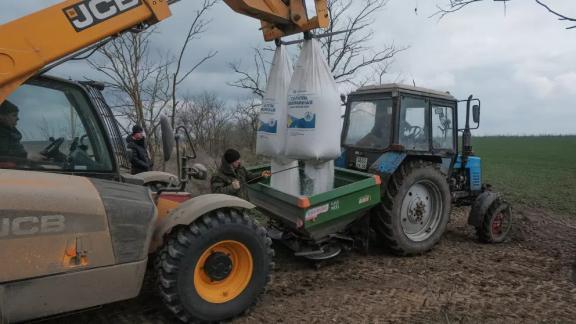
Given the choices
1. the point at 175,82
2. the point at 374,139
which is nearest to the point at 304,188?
the point at 374,139

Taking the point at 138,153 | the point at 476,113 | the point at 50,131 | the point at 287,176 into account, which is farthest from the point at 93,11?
the point at 476,113

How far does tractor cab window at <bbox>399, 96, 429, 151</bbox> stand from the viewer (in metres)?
5.66

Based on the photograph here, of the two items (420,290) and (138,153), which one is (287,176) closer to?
(420,290)

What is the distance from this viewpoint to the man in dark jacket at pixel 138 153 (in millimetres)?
5766

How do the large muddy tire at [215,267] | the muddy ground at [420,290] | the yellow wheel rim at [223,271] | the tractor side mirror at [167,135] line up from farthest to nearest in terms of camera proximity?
the muddy ground at [420,290] < the yellow wheel rim at [223,271] < the large muddy tire at [215,267] < the tractor side mirror at [167,135]

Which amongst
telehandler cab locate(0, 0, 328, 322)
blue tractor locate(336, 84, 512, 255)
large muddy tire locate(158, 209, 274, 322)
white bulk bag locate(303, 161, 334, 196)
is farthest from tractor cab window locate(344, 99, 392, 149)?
large muddy tire locate(158, 209, 274, 322)

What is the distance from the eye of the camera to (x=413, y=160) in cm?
563

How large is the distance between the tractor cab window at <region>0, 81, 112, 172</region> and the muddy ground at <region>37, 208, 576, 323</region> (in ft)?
4.00

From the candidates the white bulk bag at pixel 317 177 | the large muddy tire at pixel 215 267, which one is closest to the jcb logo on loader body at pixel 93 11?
the large muddy tire at pixel 215 267

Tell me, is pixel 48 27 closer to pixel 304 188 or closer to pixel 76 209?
pixel 76 209

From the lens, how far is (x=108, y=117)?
3594 millimetres

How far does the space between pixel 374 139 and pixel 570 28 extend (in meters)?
3.03

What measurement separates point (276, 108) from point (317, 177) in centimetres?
87

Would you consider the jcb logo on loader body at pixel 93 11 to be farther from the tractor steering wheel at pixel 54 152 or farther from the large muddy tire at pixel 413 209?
the large muddy tire at pixel 413 209
